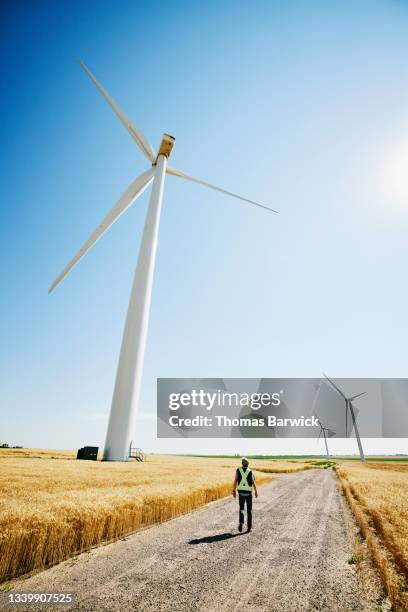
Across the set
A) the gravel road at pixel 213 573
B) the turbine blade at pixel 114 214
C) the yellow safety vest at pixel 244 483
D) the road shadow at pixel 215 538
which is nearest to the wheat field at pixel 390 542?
the gravel road at pixel 213 573

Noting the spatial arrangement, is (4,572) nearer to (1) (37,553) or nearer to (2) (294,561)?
(1) (37,553)

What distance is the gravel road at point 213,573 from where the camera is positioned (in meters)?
6.94

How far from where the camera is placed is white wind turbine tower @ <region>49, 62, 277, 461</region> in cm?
3669

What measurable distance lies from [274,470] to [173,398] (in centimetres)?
11641

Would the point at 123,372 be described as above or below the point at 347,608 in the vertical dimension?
above

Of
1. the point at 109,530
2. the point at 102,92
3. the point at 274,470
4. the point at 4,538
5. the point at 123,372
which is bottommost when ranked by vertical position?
the point at 274,470

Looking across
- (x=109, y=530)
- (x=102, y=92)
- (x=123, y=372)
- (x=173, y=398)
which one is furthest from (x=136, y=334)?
(x=173, y=398)

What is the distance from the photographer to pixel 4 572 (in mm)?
8141

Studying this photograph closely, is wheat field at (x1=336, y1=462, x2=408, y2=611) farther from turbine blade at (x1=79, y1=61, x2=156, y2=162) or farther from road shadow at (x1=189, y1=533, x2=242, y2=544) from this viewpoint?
turbine blade at (x1=79, y1=61, x2=156, y2=162)

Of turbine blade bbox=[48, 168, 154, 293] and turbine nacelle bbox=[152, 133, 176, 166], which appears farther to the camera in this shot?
turbine nacelle bbox=[152, 133, 176, 166]

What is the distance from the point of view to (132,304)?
39.4m

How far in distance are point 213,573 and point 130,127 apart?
50.7 metres

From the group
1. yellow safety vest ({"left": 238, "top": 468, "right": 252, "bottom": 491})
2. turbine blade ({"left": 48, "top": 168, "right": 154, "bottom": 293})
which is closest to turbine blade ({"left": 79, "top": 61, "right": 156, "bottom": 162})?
turbine blade ({"left": 48, "top": 168, "right": 154, "bottom": 293})

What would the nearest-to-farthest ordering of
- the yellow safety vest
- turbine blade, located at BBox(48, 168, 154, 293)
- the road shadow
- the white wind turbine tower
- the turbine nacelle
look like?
the road shadow, the yellow safety vest, the white wind turbine tower, turbine blade, located at BBox(48, 168, 154, 293), the turbine nacelle
